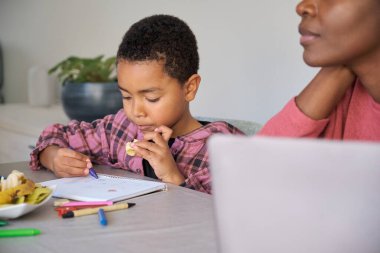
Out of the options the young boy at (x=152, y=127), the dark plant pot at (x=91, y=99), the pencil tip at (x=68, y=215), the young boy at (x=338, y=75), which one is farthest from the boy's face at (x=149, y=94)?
the dark plant pot at (x=91, y=99)

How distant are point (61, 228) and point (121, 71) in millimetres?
546

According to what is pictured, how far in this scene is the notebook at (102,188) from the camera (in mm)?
922

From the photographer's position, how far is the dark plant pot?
213 cm

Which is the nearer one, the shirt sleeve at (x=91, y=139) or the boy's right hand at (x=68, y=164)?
the boy's right hand at (x=68, y=164)

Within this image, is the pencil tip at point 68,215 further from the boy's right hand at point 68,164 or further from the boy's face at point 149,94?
the boy's face at point 149,94

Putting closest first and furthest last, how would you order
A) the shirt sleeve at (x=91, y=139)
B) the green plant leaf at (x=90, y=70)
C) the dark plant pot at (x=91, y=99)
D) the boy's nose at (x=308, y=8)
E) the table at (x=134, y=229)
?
the table at (x=134, y=229)
the boy's nose at (x=308, y=8)
the shirt sleeve at (x=91, y=139)
the dark plant pot at (x=91, y=99)
the green plant leaf at (x=90, y=70)

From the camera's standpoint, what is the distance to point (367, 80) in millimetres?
859

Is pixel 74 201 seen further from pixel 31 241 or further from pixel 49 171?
pixel 49 171

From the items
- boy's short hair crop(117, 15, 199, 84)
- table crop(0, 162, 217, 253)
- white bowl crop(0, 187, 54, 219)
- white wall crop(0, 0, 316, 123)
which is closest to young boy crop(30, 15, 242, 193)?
boy's short hair crop(117, 15, 199, 84)

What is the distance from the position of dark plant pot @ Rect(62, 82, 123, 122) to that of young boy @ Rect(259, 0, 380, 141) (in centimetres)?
124

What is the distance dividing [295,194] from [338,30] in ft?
1.37

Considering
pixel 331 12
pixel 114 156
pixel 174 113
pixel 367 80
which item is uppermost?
pixel 331 12

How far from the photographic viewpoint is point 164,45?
126cm

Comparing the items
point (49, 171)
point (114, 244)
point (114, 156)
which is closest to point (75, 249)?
point (114, 244)
